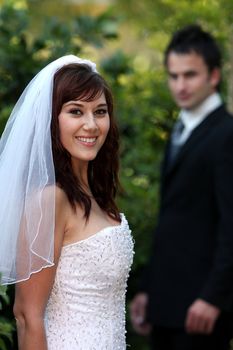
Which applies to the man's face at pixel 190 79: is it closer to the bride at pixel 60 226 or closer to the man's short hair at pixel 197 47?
the man's short hair at pixel 197 47

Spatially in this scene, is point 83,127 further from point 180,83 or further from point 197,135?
point 180,83

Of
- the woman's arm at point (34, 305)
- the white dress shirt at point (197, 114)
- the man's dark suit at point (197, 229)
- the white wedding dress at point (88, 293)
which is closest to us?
the woman's arm at point (34, 305)

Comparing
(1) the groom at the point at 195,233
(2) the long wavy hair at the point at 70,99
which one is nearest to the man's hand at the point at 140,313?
(1) the groom at the point at 195,233

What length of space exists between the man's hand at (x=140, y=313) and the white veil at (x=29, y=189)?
2.07 metres

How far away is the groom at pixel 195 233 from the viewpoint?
4.75 m

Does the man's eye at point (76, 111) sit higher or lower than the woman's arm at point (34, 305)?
higher

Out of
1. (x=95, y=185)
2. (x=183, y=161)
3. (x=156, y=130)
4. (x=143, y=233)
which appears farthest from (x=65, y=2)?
(x=95, y=185)

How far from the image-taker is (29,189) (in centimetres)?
332

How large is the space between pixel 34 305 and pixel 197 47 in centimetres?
241

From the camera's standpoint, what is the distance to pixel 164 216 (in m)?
5.01

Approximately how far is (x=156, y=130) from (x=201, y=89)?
1509 millimetres

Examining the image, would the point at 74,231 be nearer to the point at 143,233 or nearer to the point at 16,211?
the point at 16,211

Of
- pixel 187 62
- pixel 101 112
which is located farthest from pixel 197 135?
pixel 101 112

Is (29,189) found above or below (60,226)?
above
